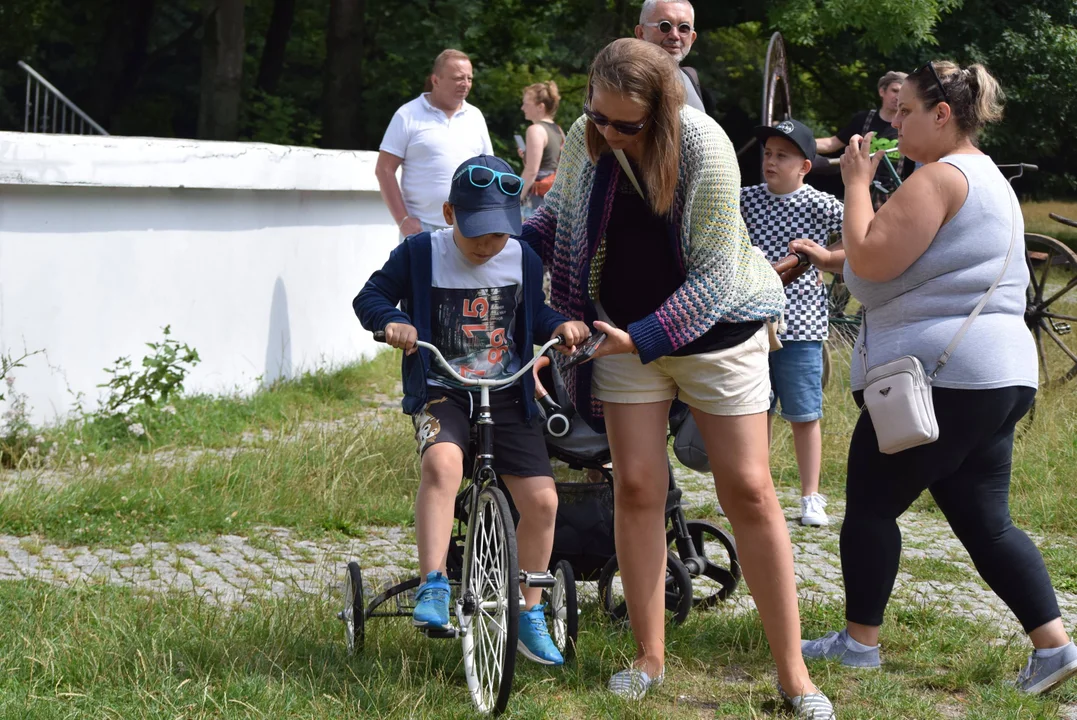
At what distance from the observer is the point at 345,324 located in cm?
1009

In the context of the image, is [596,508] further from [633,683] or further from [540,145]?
[540,145]

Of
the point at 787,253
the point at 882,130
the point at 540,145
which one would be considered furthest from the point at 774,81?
the point at 787,253

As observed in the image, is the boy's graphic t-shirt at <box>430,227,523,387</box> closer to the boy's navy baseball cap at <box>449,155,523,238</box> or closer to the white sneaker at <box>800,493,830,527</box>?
the boy's navy baseball cap at <box>449,155,523,238</box>

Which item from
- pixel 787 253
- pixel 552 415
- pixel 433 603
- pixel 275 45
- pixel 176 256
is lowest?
pixel 433 603

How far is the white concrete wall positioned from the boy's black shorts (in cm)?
360

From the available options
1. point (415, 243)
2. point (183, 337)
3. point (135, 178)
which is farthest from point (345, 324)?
point (415, 243)

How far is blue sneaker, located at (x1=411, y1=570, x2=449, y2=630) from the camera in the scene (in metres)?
3.67

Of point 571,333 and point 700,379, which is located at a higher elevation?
point 571,333

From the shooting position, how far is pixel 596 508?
180 inches

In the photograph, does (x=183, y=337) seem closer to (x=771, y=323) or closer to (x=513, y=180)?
(x=513, y=180)

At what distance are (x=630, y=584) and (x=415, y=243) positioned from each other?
3.84 ft

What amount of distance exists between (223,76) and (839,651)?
15586mm

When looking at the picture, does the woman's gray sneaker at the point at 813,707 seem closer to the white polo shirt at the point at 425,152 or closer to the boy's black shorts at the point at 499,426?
the boy's black shorts at the point at 499,426

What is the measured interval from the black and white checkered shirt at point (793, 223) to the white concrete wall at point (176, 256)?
3.44 m
